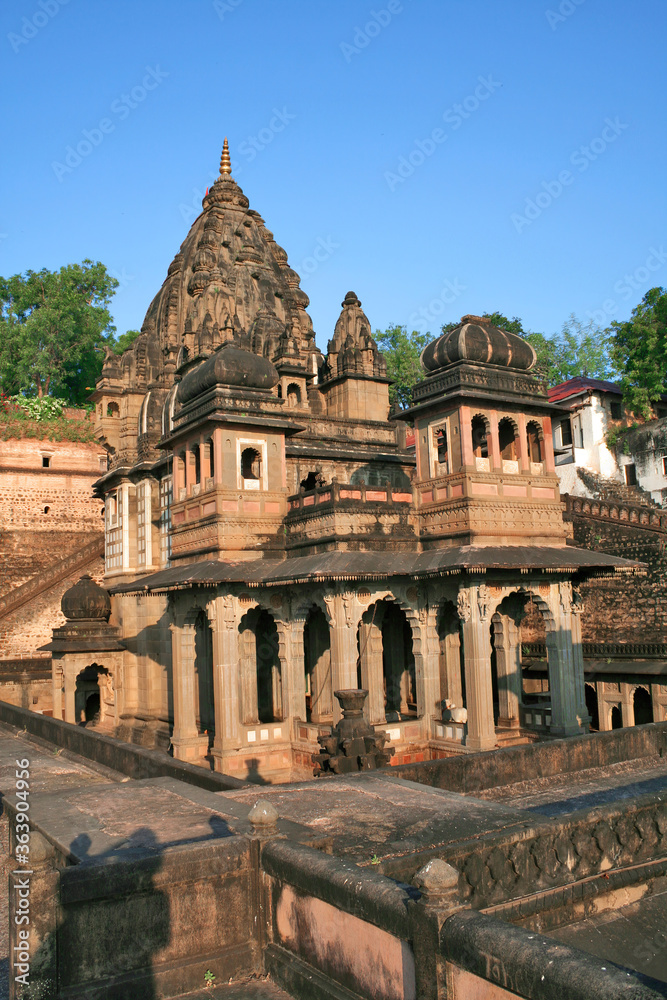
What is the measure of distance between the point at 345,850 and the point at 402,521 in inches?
478

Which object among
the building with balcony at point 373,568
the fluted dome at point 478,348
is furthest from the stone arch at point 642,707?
the fluted dome at point 478,348

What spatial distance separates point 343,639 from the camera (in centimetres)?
1864

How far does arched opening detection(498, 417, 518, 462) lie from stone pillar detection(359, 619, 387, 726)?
17.7 ft

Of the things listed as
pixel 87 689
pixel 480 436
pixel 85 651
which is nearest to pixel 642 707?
pixel 480 436

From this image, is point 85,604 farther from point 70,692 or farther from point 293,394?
point 293,394

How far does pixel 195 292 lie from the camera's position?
3142cm

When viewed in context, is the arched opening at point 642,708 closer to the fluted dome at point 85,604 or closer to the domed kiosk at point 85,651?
the domed kiosk at point 85,651

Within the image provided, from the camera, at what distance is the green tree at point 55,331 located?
57438mm

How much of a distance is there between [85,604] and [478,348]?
18.5 meters

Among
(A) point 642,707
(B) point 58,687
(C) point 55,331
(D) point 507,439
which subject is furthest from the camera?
(C) point 55,331

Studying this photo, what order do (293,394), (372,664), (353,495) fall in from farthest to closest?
(293,394), (372,664), (353,495)

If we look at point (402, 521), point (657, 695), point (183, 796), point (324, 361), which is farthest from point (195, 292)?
point (183, 796)

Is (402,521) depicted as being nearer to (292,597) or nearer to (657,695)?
(292,597)

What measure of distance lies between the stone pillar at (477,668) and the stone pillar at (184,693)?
7573 millimetres
